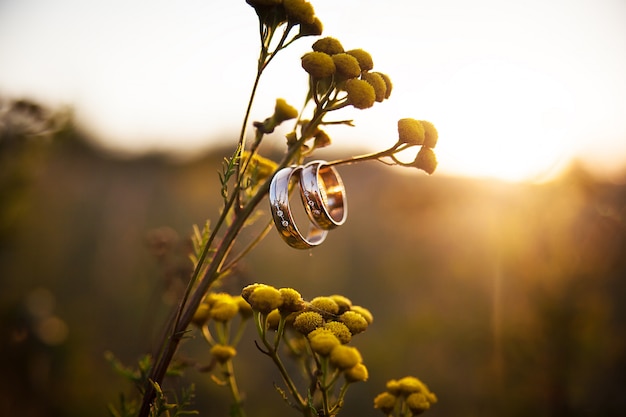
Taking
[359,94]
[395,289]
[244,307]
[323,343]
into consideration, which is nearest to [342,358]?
[323,343]

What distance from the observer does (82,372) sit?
421 centimetres

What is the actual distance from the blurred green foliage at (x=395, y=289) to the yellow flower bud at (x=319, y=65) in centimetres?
79

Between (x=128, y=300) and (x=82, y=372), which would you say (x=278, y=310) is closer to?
(x=82, y=372)

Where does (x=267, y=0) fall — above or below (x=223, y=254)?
above

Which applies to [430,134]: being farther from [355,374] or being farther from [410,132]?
[355,374]

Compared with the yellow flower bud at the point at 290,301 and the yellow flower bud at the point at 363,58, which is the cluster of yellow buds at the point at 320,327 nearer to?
the yellow flower bud at the point at 290,301

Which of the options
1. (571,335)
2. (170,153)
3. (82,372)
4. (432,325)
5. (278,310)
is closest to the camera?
(278,310)

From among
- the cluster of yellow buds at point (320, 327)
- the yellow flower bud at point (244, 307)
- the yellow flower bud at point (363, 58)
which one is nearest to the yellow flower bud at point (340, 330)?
the cluster of yellow buds at point (320, 327)

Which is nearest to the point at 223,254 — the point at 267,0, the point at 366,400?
the point at 267,0

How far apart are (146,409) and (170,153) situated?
517 inches

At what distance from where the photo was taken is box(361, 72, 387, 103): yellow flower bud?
107 centimetres

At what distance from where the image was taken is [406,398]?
3.99 feet

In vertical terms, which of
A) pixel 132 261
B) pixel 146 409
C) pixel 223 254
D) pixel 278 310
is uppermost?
pixel 223 254

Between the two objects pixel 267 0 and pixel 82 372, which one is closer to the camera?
pixel 267 0
